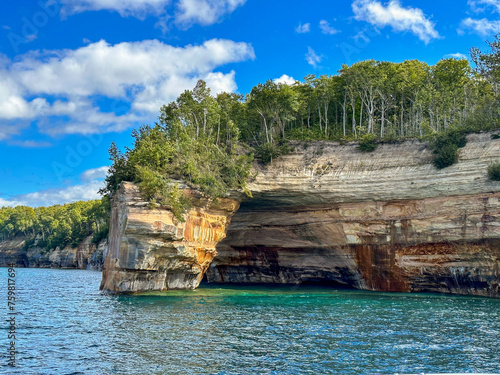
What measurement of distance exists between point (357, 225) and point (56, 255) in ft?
301

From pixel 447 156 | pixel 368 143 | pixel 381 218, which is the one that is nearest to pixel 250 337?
pixel 381 218

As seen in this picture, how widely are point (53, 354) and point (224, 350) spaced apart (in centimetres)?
626

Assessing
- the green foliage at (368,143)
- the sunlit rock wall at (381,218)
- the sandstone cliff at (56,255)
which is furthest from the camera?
the sandstone cliff at (56,255)

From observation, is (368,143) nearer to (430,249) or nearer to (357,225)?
(357,225)

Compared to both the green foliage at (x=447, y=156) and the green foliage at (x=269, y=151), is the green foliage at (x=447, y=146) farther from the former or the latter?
the green foliage at (x=269, y=151)

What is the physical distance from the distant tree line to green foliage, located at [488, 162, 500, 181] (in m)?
76.8

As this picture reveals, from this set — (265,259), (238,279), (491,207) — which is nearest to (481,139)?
(491,207)

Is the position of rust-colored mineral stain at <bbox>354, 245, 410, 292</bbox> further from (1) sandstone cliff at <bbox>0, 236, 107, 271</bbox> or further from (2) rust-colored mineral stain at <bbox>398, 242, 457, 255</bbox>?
(1) sandstone cliff at <bbox>0, 236, 107, 271</bbox>

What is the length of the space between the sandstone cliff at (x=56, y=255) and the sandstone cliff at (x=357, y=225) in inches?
2290

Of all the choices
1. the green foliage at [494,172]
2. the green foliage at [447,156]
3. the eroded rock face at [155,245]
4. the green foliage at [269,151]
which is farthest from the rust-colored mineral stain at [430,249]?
the eroded rock face at [155,245]

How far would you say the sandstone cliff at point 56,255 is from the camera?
330ft

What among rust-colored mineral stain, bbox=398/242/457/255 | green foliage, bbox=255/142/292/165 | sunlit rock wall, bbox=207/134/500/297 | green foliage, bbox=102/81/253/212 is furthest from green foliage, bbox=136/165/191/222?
rust-colored mineral stain, bbox=398/242/457/255

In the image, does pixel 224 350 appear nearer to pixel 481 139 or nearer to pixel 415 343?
pixel 415 343

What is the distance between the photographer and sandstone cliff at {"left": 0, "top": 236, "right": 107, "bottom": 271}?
101 metres
